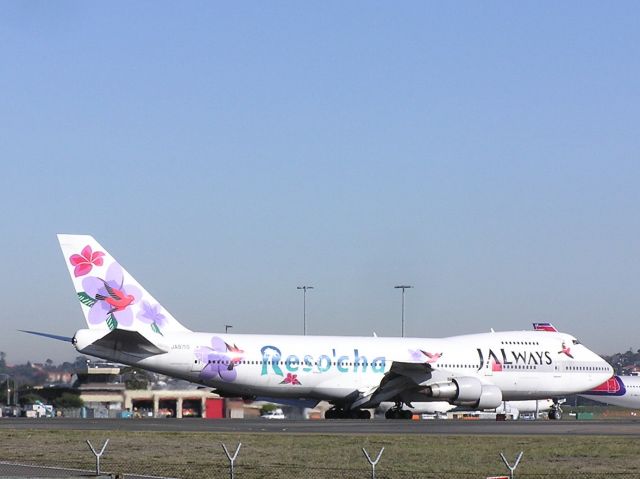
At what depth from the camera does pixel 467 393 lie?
59.5m

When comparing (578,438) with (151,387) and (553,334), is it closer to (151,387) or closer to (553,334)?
(553,334)

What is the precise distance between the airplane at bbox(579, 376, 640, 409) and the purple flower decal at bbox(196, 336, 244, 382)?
22.5m

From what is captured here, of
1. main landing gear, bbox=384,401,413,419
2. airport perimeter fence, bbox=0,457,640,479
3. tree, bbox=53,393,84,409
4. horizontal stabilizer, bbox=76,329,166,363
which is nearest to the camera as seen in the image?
airport perimeter fence, bbox=0,457,640,479

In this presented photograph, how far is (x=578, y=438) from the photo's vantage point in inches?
1641

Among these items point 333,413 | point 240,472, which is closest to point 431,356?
point 333,413

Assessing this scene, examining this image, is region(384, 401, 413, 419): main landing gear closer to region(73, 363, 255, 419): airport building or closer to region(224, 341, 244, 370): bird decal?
region(224, 341, 244, 370): bird decal

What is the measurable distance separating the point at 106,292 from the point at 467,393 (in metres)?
18.7

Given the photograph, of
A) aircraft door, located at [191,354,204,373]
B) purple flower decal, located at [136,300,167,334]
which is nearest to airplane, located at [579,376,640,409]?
aircraft door, located at [191,354,204,373]

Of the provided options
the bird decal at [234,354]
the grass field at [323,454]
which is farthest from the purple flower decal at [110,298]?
the grass field at [323,454]

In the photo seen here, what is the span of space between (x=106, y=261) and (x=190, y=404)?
78.2ft

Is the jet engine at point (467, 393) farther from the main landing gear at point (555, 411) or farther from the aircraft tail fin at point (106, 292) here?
the aircraft tail fin at point (106, 292)

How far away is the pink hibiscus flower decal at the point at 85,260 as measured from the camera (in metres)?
56.6

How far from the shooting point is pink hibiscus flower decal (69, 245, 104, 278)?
56562 millimetres

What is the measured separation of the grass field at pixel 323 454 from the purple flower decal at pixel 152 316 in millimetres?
14297
